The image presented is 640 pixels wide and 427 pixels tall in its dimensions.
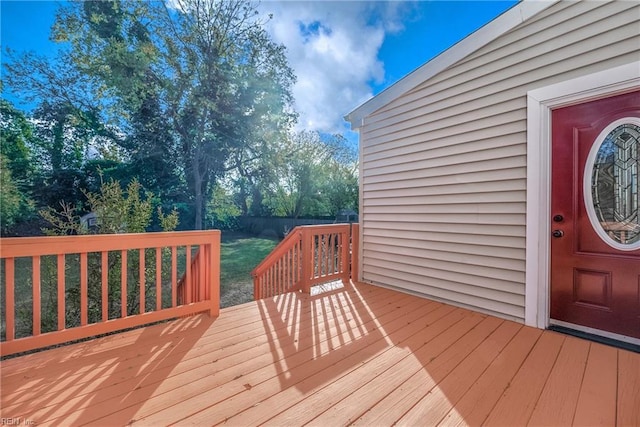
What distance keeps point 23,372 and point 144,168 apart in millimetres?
9733

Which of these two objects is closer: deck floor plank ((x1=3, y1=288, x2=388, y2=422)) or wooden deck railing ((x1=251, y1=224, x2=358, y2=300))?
deck floor plank ((x1=3, y1=288, x2=388, y2=422))

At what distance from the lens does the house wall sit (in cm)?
217

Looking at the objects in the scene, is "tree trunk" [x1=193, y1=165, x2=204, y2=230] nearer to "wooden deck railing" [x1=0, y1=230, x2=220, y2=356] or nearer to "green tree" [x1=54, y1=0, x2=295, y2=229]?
"green tree" [x1=54, y1=0, x2=295, y2=229]

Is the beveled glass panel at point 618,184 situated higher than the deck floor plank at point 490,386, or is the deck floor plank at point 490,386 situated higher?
the beveled glass panel at point 618,184

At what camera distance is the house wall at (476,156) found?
217 centimetres

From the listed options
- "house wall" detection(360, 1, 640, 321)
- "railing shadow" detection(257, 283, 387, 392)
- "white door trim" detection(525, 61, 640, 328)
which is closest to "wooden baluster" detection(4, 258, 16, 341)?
"railing shadow" detection(257, 283, 387, 392)

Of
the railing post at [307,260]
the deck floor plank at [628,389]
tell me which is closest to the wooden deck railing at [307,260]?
the railing post at [307,260]

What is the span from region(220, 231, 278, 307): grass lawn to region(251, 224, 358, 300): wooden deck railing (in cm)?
188

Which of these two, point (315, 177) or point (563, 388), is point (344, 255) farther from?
point (315, 177)

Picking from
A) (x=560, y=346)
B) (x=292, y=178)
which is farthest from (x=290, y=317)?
(x=292, y=178)

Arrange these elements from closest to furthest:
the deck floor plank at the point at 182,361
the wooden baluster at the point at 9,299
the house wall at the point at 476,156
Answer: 1. the deck floor plank at the point at 182,361
2. the wooden baluster at the point at 9,299
3. the house wall at the point at 476,156

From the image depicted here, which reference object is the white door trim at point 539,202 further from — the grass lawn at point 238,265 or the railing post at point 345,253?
the grass lawn at point 238,265

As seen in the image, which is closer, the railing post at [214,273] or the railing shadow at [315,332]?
the railing shadow at [315,332]

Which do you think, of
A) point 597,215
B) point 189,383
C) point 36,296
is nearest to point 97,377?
point 189,383
